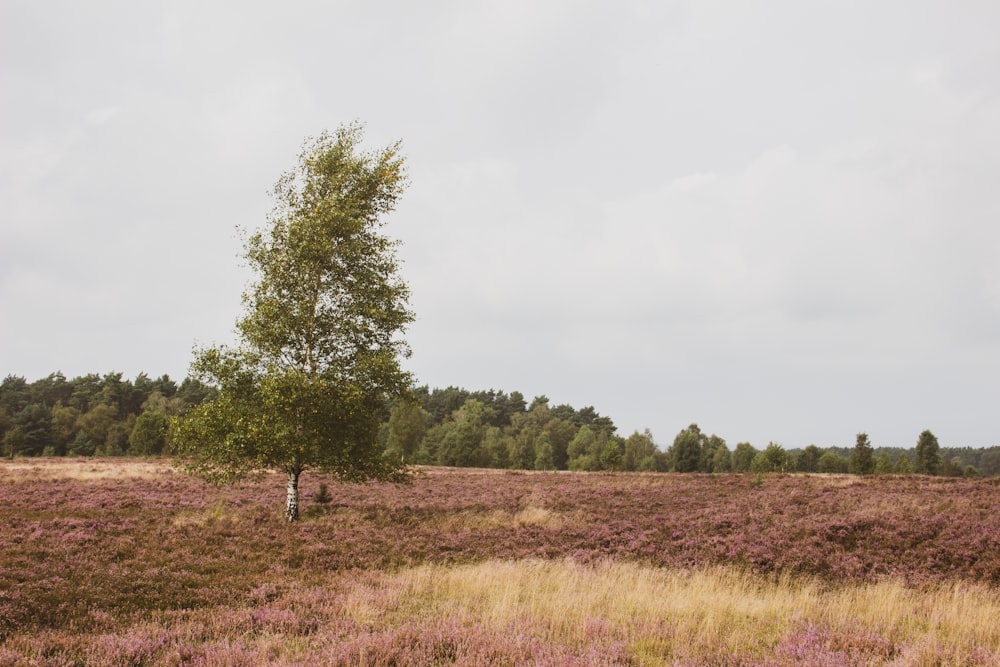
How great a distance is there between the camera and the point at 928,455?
2783 inches

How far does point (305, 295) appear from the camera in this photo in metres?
19.6

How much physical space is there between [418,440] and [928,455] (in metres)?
75.6

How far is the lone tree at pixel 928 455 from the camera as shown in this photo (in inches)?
2758

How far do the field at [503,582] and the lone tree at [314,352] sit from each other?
7.65 ft

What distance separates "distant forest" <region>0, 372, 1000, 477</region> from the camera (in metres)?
75.9

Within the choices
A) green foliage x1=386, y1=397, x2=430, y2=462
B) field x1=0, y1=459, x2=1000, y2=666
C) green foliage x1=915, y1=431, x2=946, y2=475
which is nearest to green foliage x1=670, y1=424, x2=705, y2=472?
green foliage x1=915, y1=431, x2=946, y2=475

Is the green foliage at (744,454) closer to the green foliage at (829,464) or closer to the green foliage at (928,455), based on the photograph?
the green foliage at (829,464)

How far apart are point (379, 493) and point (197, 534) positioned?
45.8 ft

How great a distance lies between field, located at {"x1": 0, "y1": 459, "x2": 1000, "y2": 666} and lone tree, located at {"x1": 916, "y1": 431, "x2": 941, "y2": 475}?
59746 millimetres

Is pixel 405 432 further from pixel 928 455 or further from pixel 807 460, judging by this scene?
pixel 928 455

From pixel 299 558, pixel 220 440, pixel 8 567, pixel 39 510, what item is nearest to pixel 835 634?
pixel 299 558

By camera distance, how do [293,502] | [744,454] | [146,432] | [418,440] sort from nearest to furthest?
[293,502] → [146,432] → [418,440] → [744,454]

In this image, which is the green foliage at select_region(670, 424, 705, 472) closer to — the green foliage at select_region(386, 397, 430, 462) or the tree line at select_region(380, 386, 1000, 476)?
the tree line at select_region(380, 386, 1000, 476)

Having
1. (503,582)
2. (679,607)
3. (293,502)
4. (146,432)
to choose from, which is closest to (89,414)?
(146,432)
